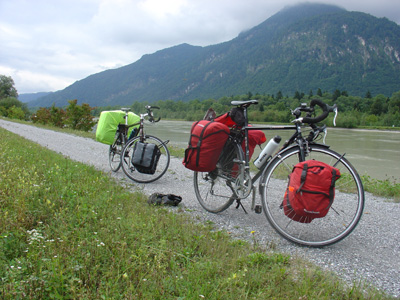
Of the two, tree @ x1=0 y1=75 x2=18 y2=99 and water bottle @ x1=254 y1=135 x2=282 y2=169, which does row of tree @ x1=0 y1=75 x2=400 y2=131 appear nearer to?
tree @ x1=0 y1=75 x2=18 y2=99

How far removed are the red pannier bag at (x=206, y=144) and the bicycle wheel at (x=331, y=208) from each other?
0.67m

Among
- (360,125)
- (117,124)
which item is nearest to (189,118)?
(360,125)

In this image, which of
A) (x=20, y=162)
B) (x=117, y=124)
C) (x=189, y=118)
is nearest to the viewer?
(x=20, y=162)

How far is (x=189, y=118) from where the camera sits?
300 feet

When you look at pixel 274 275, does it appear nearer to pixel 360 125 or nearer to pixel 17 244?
pixel 17 244

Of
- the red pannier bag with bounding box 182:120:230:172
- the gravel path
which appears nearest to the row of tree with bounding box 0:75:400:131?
the gravel path

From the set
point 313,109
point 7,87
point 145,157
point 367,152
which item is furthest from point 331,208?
point 7,87

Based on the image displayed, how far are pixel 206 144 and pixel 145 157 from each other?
6.88ft

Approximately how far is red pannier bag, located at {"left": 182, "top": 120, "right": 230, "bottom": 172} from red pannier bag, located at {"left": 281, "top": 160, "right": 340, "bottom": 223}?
1.04 meters

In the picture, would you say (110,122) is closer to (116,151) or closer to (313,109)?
(116,151)

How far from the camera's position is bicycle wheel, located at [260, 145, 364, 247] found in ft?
9.71

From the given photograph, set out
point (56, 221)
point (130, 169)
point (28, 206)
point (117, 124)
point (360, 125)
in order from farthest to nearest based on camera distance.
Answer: point (360, 125)
point (117, 124)
point (130, 169)
point (28, 206)
point (56, 221)

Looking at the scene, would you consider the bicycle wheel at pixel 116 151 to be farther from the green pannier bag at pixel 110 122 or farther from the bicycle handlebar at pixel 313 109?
the bicycle handlebar at pixel 313 109

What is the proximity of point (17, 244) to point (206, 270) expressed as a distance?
1451 millimetres
